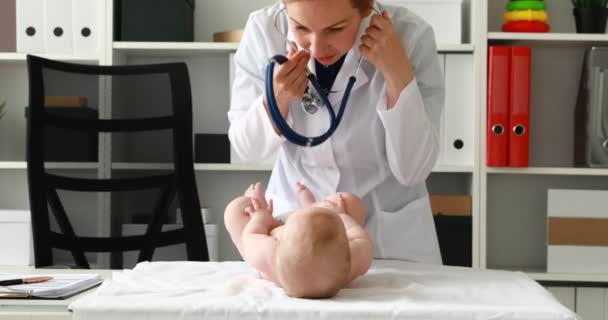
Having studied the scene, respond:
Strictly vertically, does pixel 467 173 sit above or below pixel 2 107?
below

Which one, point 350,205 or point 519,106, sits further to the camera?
point 519,106

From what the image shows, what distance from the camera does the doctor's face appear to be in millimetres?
1273

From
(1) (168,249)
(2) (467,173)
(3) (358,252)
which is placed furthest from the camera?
(2) (467,173)

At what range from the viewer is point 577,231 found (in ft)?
9.43

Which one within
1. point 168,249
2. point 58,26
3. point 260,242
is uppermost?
point 58,26

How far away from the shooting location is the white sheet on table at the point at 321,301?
3.06ft

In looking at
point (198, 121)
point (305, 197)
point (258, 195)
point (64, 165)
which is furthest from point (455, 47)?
point (258, 195)

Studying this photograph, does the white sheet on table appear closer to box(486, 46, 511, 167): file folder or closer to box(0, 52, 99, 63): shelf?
box(486, 46, 511, 167): file folder

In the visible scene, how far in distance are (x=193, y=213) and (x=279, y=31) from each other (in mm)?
790

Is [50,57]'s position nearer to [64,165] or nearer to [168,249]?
[64,165]

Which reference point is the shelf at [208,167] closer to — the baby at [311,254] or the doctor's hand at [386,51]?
the doctor's hand at [386,51]

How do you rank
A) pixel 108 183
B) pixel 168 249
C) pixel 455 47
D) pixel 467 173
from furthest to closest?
pixel 467 173
pixel 455 47
pixel 168 249
pixel 108 183

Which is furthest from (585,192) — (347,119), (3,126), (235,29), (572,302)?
(3,126)

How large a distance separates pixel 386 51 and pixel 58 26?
73.8 inches
